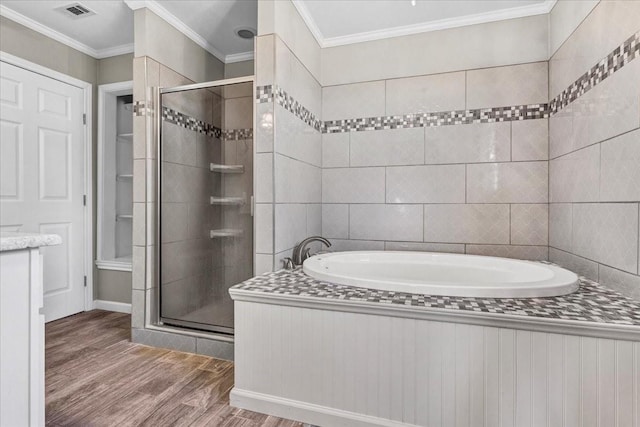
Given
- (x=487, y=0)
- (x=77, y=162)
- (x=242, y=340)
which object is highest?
(x=487, y=0)

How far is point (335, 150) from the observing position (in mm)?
2848

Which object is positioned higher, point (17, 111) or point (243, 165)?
point (17, 111)

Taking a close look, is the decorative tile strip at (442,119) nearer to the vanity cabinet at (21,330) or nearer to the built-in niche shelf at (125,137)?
the built-in niche shelf at (125,137)

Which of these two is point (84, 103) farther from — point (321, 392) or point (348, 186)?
point (321, 392)

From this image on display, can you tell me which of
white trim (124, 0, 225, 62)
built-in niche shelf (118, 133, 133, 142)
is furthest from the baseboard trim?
built-in niche shelf (118, 133, 133, 142)

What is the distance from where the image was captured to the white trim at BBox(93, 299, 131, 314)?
3051 mm

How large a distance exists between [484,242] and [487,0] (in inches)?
66.1

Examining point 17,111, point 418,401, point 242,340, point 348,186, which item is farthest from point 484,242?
point 17,111

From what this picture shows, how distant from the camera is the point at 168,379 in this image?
1.89m

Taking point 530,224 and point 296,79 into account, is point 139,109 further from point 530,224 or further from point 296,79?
point 530,224

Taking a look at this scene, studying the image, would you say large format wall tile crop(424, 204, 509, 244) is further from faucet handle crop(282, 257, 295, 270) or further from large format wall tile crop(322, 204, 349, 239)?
faucet handle crop(282, 257, 295, 270)

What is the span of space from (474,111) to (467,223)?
0.84m

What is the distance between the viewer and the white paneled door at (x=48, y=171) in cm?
252

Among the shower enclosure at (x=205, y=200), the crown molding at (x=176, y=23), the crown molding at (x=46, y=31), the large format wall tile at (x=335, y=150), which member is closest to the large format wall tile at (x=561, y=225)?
the large format wall tile at (x=335, y=150)
